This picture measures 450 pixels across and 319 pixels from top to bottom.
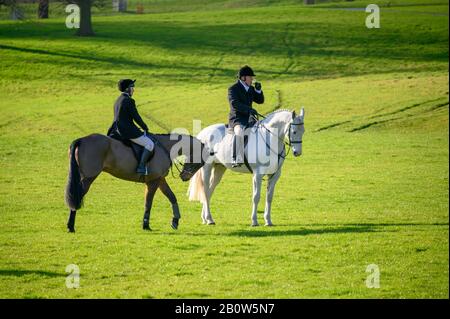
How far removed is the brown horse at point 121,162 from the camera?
55.1ft

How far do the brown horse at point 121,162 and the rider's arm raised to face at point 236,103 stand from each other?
1176 millimetres

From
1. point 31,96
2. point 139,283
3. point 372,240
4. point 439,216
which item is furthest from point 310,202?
point 31,96

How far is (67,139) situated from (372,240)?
21968 millimetres

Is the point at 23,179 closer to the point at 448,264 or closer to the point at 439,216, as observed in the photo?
Answer: the point at 439,216

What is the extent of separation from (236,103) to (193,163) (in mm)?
1701

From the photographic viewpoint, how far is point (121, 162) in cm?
1750

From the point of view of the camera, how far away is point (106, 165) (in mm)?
17484

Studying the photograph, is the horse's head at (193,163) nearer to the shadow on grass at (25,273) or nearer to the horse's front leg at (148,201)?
the horse's front leg at (148,201)

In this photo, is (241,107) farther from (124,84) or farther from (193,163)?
(124,84)

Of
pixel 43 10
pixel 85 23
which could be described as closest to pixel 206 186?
pixel 85 23

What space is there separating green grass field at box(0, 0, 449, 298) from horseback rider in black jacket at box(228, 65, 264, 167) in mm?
1733

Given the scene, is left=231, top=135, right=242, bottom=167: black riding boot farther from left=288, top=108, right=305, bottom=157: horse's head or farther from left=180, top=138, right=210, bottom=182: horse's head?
left=288, top=108, right=305, bottom=157: horse's head

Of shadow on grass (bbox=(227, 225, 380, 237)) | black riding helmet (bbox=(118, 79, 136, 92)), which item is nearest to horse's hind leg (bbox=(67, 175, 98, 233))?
black riding helmet (bbox=(118, 79, 136, 92))

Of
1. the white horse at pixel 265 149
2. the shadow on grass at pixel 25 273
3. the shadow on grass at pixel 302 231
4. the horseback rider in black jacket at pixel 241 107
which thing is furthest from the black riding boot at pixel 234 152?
the shadow on grass at pixel 25 273
